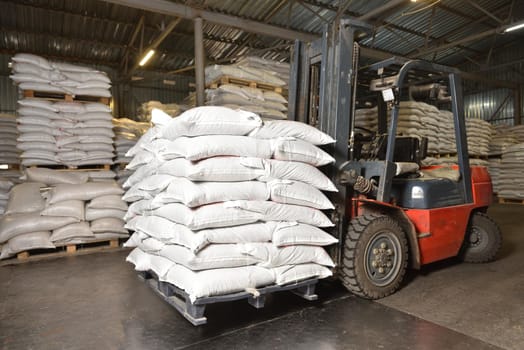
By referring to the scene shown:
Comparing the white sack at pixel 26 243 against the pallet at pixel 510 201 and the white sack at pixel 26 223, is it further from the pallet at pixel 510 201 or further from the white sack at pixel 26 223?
the pallet at pixel 510 201

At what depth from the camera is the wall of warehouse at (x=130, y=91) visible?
1505cm

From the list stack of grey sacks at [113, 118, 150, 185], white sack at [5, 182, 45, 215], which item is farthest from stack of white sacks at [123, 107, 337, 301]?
stack of grey sacks at [113, 118, 150, 185]

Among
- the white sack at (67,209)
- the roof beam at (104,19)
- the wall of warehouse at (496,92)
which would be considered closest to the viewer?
the white sack at (67,209)

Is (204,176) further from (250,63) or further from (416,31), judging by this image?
(416,31)

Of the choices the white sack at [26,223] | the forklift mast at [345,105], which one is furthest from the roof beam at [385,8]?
the white sack at [26,223]

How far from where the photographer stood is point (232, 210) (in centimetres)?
281

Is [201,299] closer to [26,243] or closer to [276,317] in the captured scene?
[276,317]

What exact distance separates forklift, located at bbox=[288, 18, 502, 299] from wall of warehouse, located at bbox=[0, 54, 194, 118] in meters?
12.5

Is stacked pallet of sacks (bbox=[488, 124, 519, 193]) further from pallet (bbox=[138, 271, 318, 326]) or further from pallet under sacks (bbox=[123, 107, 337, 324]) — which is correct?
pallet (bbox=[138, 271, 318, 326])

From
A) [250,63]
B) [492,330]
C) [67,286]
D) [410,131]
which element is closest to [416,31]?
[410,131]

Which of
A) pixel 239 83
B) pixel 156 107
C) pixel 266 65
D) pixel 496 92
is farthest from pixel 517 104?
pixel 156 107

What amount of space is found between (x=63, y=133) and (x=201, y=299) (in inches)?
193

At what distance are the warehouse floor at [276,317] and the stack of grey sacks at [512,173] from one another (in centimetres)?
885

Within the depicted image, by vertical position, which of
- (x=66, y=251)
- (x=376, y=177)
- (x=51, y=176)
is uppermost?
(x=376, y=177)
